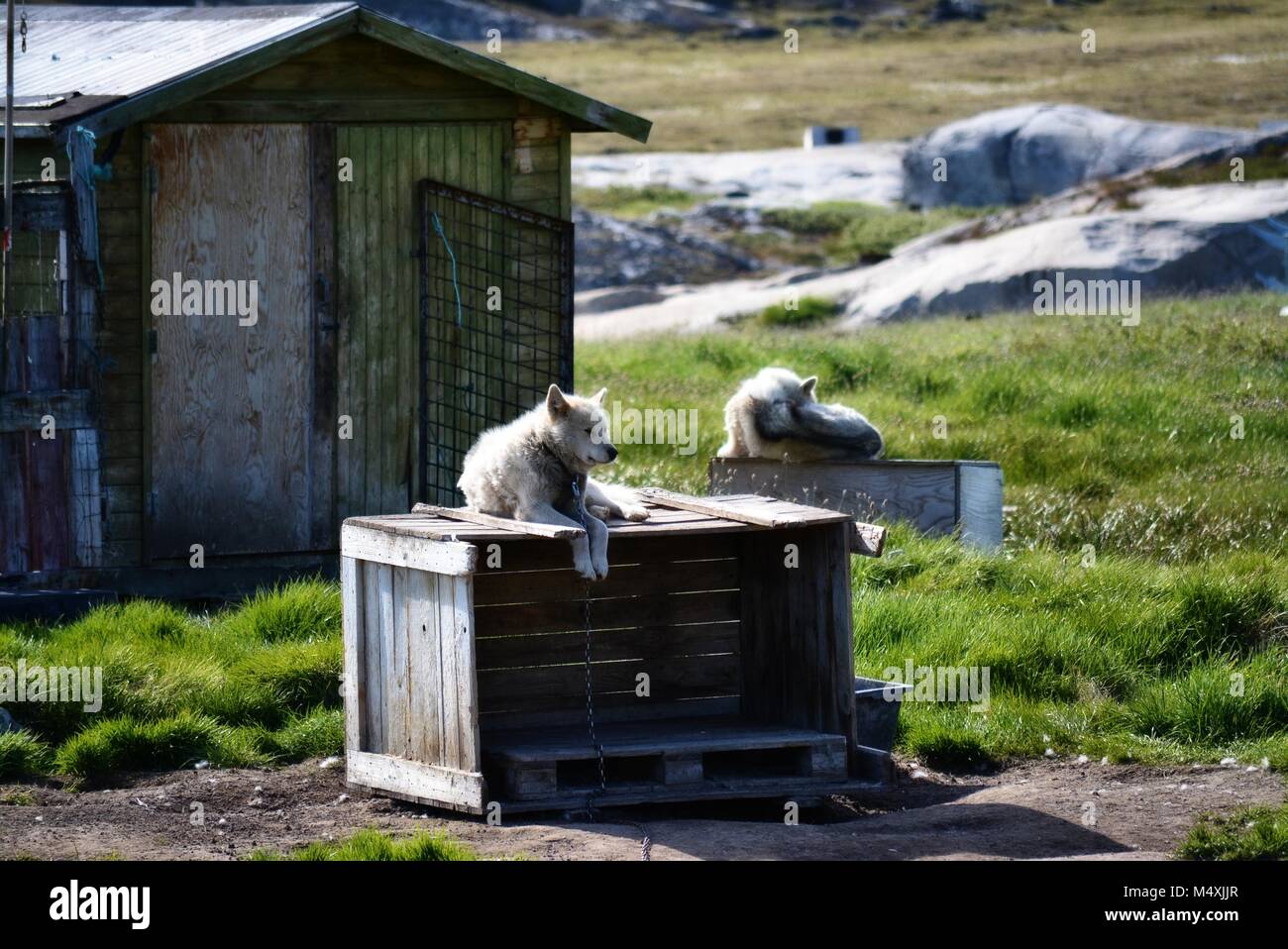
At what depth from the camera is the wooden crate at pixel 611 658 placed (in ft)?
25.8

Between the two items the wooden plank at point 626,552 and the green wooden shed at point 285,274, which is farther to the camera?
the green wooden shed at point 285,274

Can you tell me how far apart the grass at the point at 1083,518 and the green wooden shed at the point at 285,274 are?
7.80 feet

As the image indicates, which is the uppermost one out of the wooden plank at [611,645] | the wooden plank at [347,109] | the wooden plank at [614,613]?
the wooden plank at [347,109]

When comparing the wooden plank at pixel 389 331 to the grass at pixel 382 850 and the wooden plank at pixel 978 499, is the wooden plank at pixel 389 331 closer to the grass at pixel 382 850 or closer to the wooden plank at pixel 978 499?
the wooden plank at pixel 978 499

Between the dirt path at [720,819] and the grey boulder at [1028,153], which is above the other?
the grey boulder at [1028,153]

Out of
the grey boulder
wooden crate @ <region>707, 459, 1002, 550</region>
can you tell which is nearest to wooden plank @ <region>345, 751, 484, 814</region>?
wooden crate @ <region>707, 459, 1002, 550</region>

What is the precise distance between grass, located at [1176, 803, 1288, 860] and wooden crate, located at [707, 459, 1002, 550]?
494cm

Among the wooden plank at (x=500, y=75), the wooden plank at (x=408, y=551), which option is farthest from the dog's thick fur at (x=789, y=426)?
the wooden plank at (x=408, y=551)

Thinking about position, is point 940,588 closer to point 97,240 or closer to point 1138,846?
point 1138,846

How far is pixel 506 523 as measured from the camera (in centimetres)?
806

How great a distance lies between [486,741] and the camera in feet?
27.8

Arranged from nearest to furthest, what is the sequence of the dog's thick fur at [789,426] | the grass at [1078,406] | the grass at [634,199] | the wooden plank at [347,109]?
the wooden plank at [347,109], the grass at [1078,406], the dog's thick fur at [789,426], the grass at [634,199]
